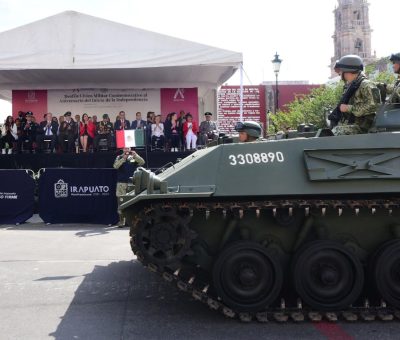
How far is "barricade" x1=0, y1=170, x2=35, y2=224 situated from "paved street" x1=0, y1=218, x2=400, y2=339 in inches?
154

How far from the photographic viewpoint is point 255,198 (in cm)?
577

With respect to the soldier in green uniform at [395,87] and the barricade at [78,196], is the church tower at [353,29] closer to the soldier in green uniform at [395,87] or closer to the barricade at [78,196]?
the barricade at [78,196]

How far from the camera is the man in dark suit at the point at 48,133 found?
17.3 m

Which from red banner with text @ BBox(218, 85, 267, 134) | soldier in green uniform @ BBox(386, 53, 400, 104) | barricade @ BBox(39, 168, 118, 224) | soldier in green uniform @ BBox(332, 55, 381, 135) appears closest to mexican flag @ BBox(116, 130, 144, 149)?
barricade @ BBox(39, 168, 118, 224)

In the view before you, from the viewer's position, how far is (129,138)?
1346 cm

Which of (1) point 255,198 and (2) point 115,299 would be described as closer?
(1) point 255,198

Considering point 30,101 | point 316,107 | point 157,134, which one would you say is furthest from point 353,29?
point 157,134

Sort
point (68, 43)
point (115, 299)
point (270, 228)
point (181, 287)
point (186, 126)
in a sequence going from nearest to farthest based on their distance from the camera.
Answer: point (181, 287) → point (270, 228) → point (115, 299) → point (68, 43) → point (186, 126)

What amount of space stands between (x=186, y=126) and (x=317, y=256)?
11.7 metres

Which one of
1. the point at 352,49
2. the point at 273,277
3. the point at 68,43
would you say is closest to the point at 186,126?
the point at 68,43

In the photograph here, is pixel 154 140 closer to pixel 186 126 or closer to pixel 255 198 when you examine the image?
pixel 186 126

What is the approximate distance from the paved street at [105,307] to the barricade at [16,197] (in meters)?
3.92

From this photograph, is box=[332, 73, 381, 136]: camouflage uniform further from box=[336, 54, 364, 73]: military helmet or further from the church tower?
the church tower

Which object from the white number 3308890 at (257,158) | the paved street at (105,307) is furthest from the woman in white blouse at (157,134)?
the white number 3308890 at (257,158)
